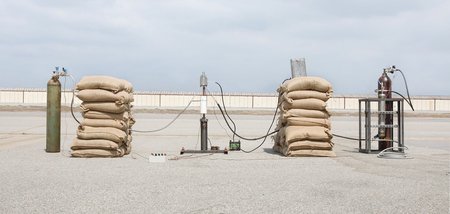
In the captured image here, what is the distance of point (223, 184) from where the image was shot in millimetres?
6609

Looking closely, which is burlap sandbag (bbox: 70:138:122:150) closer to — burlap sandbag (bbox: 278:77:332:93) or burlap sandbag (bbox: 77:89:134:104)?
burlap sandbag (bbox: 77:89:134:104)

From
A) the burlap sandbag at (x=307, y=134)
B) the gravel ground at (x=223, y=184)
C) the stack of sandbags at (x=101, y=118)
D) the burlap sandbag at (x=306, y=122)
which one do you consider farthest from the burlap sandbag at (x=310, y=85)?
the stack of sandbags at (x=101, y=118)

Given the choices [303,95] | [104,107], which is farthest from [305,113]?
[104,107]

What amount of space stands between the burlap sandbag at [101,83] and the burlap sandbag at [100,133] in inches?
32.6

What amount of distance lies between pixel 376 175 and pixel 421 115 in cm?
3031

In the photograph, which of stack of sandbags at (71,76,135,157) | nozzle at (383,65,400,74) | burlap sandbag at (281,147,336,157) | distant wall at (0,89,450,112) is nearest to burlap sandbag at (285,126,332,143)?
burlap sandbag at (281,147,336,157)

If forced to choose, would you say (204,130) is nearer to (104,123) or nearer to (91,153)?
(104,123)

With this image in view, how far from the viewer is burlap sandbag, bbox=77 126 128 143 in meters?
9.91

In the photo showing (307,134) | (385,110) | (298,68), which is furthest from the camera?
(298,68)

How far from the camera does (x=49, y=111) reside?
34.9 ft

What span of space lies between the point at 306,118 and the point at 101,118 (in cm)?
433

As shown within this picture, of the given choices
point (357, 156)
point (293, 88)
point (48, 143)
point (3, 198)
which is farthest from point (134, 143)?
point (3, 198)

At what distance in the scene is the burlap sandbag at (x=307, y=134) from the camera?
10.2 metres

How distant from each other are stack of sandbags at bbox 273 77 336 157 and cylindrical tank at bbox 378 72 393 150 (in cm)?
156
